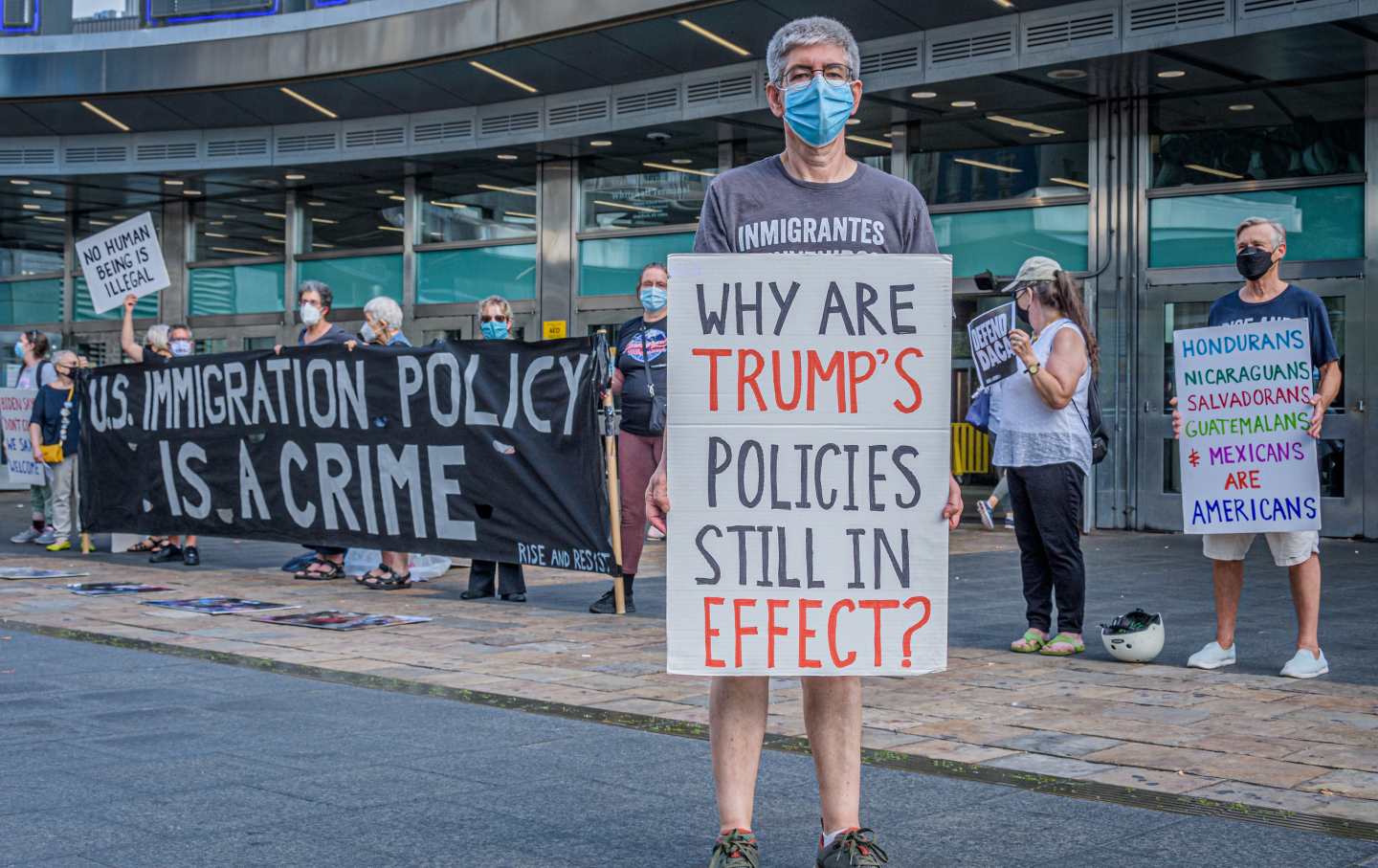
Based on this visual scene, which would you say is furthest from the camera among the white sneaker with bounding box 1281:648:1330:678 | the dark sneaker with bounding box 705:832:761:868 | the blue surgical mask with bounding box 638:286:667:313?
the blue surgical mask with bounding box 638:286:667:313

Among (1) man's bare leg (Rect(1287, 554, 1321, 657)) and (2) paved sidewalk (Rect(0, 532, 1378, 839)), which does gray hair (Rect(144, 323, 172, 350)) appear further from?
(1) man's bare leg (Rect(1287, 554, 1321, 657))

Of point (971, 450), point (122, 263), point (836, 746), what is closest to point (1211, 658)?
point (836, 746)

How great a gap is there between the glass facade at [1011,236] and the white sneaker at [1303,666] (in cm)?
1009

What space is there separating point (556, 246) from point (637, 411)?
38.2 feet

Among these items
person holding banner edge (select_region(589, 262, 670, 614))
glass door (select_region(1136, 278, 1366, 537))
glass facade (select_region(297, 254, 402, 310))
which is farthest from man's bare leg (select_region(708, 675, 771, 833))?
glass facade (select_region(297, 254, 402, 310))

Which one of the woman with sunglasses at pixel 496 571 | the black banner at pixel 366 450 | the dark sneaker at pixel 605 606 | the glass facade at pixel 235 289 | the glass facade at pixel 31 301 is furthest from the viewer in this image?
the glass facade at pixel 31 301

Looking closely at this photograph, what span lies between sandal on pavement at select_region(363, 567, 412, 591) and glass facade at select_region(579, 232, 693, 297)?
9.26m

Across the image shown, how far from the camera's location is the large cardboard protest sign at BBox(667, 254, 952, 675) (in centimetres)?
355

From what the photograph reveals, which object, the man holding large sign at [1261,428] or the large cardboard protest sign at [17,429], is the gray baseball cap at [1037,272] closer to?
the man holding large sign at [1261,428]

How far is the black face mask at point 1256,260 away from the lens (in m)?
6.55

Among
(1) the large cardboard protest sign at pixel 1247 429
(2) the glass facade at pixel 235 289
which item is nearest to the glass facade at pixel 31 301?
(2) the glass facade at pixel 235 289

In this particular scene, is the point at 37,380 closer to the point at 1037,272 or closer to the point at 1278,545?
the point at 1037,272

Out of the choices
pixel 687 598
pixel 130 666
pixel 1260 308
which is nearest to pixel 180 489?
pixel 130 666

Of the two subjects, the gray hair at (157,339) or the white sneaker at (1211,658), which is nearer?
the white sneaker at (1211,658)
